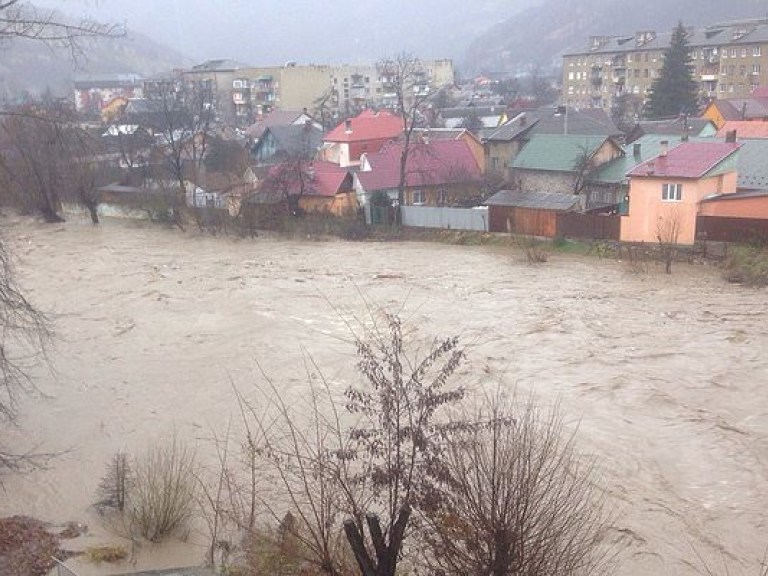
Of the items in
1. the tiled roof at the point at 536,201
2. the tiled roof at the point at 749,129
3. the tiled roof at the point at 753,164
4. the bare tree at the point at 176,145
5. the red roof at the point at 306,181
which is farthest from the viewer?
the bare tree at the point at 176,145

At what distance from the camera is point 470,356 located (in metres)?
14.2

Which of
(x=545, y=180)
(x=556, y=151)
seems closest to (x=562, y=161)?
(x=556, y=151)

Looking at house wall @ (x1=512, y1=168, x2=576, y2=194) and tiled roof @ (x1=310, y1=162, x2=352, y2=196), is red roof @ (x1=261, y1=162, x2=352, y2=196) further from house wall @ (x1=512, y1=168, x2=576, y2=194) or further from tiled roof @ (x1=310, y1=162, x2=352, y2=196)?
house wall @ (x1=512, y1=168, x2=576, y2=194)

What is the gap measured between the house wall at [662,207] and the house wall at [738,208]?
0.34m

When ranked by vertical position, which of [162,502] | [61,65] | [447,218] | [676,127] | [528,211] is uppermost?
[61,65]

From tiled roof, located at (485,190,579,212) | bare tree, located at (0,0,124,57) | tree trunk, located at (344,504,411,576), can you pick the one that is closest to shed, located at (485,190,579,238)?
tiled roof, located at (485,190,579,212)

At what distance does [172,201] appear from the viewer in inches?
1226

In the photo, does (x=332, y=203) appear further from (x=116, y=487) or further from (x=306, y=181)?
(x=116, y=487)

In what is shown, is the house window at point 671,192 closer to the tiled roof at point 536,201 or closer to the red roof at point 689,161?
the red roof at point 689,161

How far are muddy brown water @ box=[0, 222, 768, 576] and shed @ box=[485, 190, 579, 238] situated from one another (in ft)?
A: 5.38

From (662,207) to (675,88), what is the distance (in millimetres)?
23474

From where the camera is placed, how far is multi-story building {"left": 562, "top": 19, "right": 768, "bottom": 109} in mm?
54406

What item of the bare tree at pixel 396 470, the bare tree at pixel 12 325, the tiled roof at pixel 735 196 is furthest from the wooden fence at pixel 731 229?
the bare tree at pixel 396 470

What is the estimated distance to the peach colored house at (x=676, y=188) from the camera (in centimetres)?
2170
